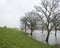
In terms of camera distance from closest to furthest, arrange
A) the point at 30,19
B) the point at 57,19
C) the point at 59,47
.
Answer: the point at 59,47 → the point at 57,19 → the point at 30,19

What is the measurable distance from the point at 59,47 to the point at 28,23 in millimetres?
44683

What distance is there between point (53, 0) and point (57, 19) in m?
4.88

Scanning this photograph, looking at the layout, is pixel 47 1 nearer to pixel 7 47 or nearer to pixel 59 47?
pixel 59 47

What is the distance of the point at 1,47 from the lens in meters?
10.8

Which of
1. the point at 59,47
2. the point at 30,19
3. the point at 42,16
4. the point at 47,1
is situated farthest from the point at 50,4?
the point at 30,19

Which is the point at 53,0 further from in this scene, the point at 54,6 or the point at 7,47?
the point at 7,47

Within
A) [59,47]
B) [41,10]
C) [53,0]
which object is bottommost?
[59,47]

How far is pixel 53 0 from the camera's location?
36750 mm

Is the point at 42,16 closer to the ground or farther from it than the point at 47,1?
closer to the ground

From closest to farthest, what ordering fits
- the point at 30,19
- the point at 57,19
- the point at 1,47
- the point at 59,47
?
the point at 1,47, the point at 59,47, the point at 57,19, the point at 30,19

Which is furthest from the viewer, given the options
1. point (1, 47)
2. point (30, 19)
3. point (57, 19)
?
point (30, 19)

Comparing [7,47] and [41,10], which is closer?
[7,47]

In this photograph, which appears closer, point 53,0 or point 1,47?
point 1,47

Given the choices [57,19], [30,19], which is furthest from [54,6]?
[30,19]
